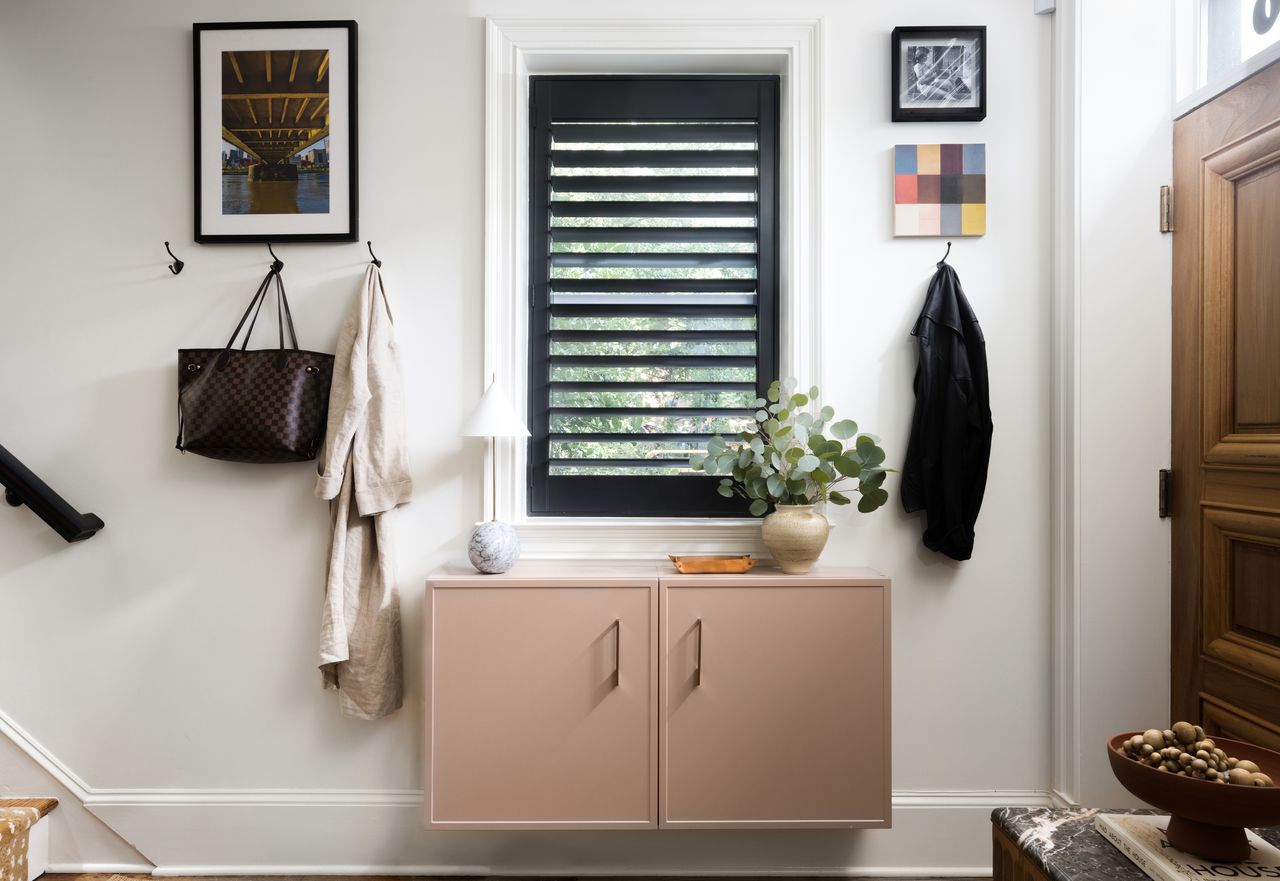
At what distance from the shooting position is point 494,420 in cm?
187

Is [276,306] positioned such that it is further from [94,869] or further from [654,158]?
[94,869]

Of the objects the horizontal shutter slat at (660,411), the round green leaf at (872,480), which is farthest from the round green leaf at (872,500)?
the horizontal shutter slat at (660,411)

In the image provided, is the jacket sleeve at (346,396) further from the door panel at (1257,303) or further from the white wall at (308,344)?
the door panel at (1257,303)

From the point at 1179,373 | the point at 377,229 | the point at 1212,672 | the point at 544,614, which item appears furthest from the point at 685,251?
the point at 1212,672

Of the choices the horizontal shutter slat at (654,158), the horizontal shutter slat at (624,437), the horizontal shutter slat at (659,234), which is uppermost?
the horizontal shutter slat at (654,158)

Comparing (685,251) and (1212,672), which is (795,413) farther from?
(1212,672)

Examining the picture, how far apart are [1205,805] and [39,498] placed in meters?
2.57

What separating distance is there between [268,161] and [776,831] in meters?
2.29

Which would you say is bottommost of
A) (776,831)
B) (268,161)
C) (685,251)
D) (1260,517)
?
(776,831)

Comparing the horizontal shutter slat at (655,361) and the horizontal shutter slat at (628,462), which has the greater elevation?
the horizontal shutter slat at (655,361)

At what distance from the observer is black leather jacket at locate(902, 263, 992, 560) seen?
6.36 ft

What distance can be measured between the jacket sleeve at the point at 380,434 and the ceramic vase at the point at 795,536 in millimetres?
976

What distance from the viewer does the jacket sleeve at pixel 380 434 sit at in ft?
6.26

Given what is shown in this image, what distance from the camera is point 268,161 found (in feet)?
6.61
